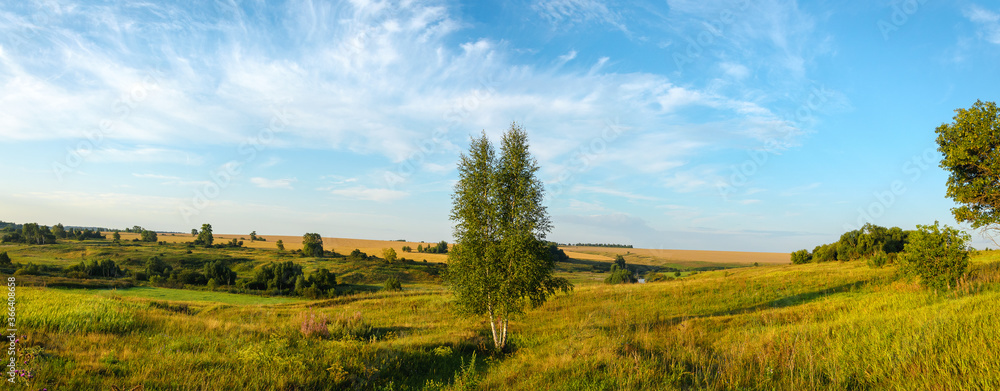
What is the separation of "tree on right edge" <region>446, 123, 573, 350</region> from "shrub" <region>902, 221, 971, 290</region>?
741 inches

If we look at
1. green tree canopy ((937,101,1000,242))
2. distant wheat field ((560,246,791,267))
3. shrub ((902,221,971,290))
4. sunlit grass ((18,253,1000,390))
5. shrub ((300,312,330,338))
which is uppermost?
green tree canopy ((937,101,1000,242))

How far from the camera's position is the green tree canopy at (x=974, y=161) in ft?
71.2

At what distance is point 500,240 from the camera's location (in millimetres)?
17547

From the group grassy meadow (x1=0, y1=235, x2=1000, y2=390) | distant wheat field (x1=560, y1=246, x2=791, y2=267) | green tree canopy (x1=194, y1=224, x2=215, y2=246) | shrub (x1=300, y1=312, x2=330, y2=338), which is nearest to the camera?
grassy meadow (x1=0, y1=235, x2=1000, y2=390)

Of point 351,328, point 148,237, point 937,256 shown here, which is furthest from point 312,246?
point 937,256

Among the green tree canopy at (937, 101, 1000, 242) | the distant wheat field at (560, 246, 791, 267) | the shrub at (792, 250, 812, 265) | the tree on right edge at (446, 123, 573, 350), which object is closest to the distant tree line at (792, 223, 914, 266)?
the shrub at (792, 250, 812, 265)

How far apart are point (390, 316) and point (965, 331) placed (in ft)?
93.2

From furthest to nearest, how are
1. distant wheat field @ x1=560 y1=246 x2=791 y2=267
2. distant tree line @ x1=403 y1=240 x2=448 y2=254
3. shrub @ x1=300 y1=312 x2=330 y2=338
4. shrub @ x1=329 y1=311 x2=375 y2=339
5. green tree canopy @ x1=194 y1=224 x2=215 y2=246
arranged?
distant tree line @ x1=403 y1=240 x2=448 y2=254 < distant wheat field @ x1=560 y1=246 x2=791 y2=267 < green tree canopy @ x1=194 y1=224 x2=215 y2=246 < shrub @ x1=329 y1=311 x2=375 y2=339 < shrub @ x1=300 y1=312 x2=330 y2=338

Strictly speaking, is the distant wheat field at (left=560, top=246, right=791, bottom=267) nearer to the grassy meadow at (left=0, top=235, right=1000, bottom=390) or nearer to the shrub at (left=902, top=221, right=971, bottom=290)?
the shrub at (left=902, top=221, right=971, bottom=290)

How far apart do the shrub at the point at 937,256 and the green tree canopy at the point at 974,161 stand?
5393mm

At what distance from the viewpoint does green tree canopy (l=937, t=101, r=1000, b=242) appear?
21703 mm

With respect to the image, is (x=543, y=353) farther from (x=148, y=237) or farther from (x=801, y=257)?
(x=148, y=237)

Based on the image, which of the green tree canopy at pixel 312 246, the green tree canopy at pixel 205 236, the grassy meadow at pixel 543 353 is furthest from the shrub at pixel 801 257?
the green tree canopy at pixel 205 236

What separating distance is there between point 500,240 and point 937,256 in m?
22.2
